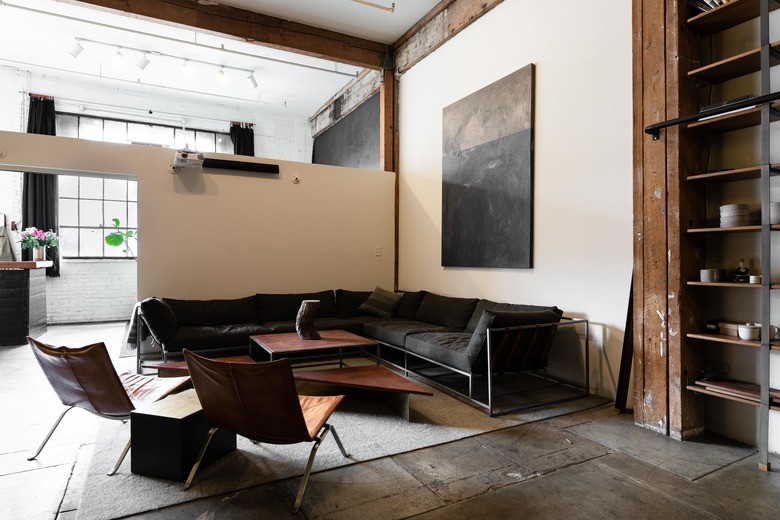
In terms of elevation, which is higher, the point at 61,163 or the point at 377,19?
the point at 377,19

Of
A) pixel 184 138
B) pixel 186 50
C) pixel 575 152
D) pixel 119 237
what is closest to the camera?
pixel 575 152

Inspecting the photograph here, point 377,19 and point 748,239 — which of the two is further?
point 377,19

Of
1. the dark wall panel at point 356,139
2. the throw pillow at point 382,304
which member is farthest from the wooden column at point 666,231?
the dark wall panel at point 356,139

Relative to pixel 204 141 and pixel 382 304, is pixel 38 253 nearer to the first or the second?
pixel 204 141

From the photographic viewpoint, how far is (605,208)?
3.63m

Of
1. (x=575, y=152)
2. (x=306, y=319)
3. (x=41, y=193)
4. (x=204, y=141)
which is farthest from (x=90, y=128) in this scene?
(x=575, y=152)

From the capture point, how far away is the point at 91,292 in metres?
8.08

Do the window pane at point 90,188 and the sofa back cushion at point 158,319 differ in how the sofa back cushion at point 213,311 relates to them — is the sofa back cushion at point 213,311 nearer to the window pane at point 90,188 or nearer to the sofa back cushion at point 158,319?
the sofa back cushion at point 158,319

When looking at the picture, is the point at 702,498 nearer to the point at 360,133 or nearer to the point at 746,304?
the point at 746,304

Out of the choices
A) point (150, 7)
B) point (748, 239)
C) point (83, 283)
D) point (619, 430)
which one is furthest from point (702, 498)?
point (83, 283)

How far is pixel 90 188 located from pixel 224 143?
2627 millimetres

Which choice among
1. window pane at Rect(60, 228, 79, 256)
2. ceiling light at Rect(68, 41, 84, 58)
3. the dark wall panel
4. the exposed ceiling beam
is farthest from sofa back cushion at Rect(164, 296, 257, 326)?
window pane at Rect(60, 228, 79, 256)

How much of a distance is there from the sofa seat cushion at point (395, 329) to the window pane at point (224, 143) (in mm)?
6079

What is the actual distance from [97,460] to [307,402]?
3.96 ft
